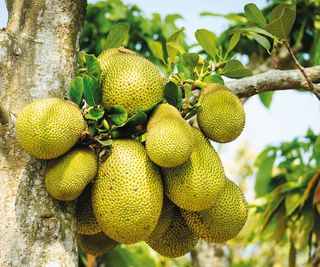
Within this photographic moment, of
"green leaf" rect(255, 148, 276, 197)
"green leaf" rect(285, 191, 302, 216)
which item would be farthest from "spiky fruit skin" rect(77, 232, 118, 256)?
"green leaf" rect(255, 148, 276, 197)

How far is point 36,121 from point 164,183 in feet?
1.01

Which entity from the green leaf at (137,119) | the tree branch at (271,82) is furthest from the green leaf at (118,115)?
the tree branch at (271,82)

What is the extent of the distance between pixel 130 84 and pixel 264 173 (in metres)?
1.88

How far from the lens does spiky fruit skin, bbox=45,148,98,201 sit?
106 cm

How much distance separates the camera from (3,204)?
1.07m

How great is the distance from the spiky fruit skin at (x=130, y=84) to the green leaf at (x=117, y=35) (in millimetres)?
184

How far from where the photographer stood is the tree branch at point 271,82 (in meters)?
1.43

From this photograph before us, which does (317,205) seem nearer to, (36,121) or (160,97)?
(160,97)

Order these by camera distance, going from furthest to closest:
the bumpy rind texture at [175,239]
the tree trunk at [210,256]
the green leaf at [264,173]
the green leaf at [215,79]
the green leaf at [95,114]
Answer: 1. the green leaf at [264,173]
2. the tree trunk at [210,256]
3. the green leaf at [215,79]
4. the bumpy rind texture at [175,239]
5. the green leaf at [95,114]

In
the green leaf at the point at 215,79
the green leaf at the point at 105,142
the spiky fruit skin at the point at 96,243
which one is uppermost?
the green leaf at the point at 105,142

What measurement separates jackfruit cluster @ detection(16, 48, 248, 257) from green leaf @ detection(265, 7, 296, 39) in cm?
19

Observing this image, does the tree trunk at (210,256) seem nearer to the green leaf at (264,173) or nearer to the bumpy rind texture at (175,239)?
the green leaf at (264,173)

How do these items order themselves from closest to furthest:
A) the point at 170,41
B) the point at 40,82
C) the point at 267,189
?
the point at 40,82 → the point at 170,41 → the point at 267,189

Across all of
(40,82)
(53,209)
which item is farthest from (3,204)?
(40,82)
